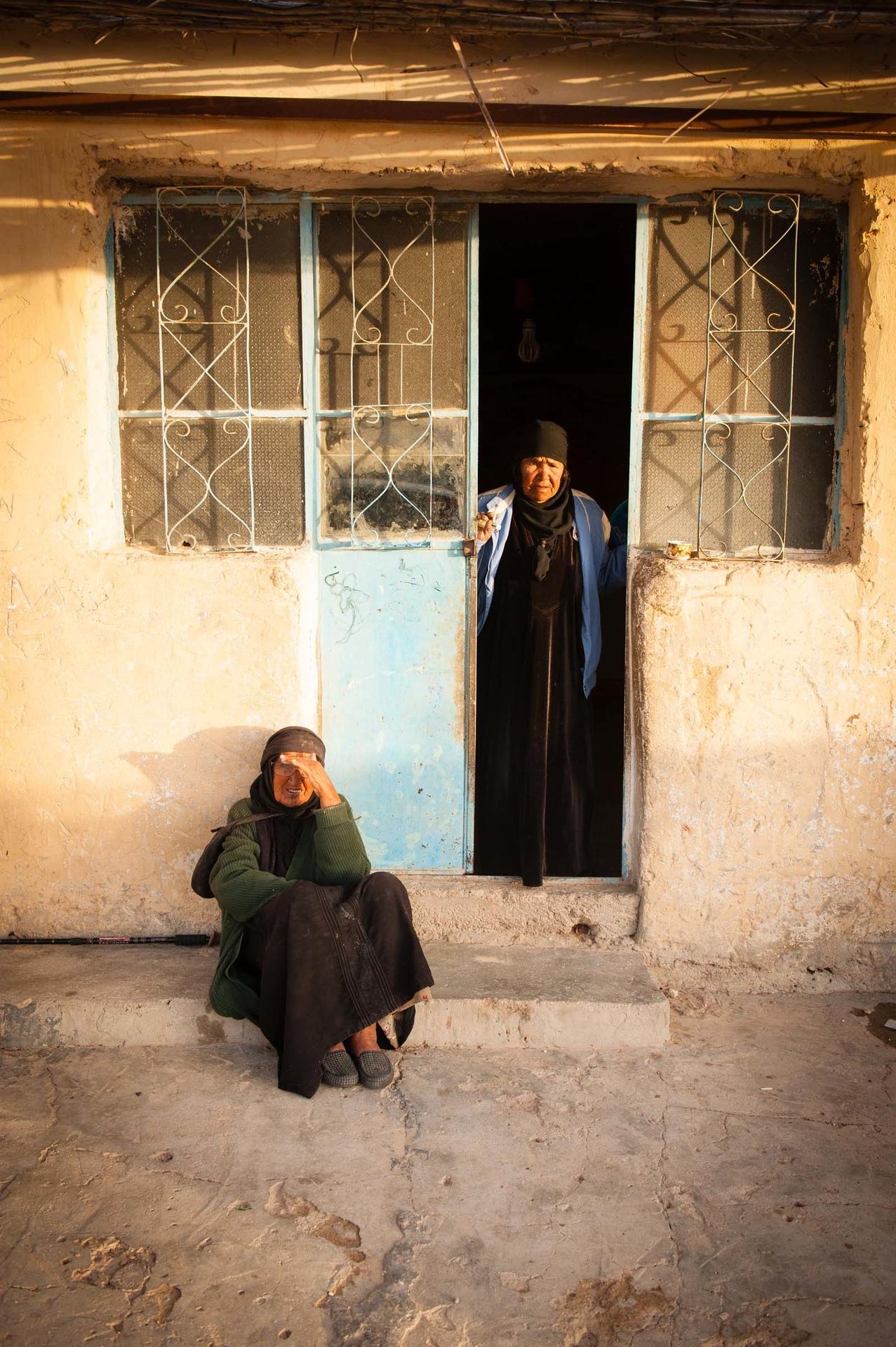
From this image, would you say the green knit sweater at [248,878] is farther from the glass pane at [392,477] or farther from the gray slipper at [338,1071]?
the glass pane at [392,477]

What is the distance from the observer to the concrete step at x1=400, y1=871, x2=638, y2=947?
3.81 metres

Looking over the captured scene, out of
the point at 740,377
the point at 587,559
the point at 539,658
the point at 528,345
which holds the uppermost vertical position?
the point at 528,345

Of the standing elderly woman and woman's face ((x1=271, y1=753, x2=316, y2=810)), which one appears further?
the standing elderly woman

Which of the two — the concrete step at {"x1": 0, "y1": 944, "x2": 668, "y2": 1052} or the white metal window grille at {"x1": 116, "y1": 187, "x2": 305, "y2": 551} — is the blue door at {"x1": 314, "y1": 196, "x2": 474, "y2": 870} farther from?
the concrete step at {"x1": 0, "y1": 944, "x2": 668, "y2": 1052}

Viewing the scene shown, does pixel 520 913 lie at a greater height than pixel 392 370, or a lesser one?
lesser

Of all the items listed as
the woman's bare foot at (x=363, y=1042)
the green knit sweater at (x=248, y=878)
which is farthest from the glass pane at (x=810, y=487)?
the woman's bare foot at (x=363, y=1042)

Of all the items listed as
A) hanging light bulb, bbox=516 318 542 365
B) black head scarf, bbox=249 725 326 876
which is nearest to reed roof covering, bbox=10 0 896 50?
black head scarf, bbox=249 725 326 876

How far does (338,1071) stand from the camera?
3.15 metres

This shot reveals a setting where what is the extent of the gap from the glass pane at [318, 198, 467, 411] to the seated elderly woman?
4.21ft

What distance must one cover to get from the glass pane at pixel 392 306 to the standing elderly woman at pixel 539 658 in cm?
54

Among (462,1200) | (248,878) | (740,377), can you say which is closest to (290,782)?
(248,878)

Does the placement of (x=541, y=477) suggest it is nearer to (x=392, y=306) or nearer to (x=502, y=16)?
(x=392, y=306)

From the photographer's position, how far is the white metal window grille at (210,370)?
3674 millimetres

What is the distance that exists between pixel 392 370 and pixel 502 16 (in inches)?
45.3
